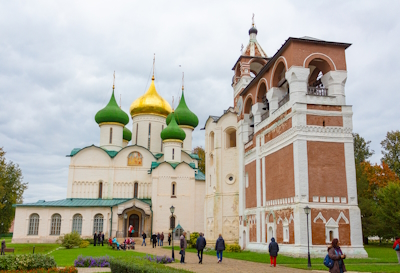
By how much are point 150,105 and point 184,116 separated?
3.75 m

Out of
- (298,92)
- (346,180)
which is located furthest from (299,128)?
(346,180)

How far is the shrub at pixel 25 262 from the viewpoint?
11.7 metres

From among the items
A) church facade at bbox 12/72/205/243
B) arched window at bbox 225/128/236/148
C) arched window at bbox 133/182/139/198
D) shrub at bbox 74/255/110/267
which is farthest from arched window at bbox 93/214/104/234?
shrub at bbox 74/255/110/267

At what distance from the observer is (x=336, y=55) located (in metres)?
19.8

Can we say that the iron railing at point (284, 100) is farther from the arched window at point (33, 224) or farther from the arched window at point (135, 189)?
the arched window at point (33, 224)

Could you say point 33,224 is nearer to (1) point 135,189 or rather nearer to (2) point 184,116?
(1) point 135,189

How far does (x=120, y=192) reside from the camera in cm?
3469

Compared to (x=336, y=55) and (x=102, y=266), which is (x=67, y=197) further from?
(x=336, y=55)

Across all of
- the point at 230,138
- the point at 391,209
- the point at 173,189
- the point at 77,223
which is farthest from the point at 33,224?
the point at 391,209

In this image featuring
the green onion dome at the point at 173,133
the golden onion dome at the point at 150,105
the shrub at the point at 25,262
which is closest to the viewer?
the shrub at the point at 25,262

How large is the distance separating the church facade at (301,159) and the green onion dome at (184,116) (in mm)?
14715

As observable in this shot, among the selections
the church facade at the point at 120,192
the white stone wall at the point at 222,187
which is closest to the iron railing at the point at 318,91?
the white stone wall at the point at 222,187

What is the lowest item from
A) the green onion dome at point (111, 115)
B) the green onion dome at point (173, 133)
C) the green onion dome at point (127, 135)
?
the green onion dome at point (173, 133)

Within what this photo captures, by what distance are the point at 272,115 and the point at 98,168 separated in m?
19.3
